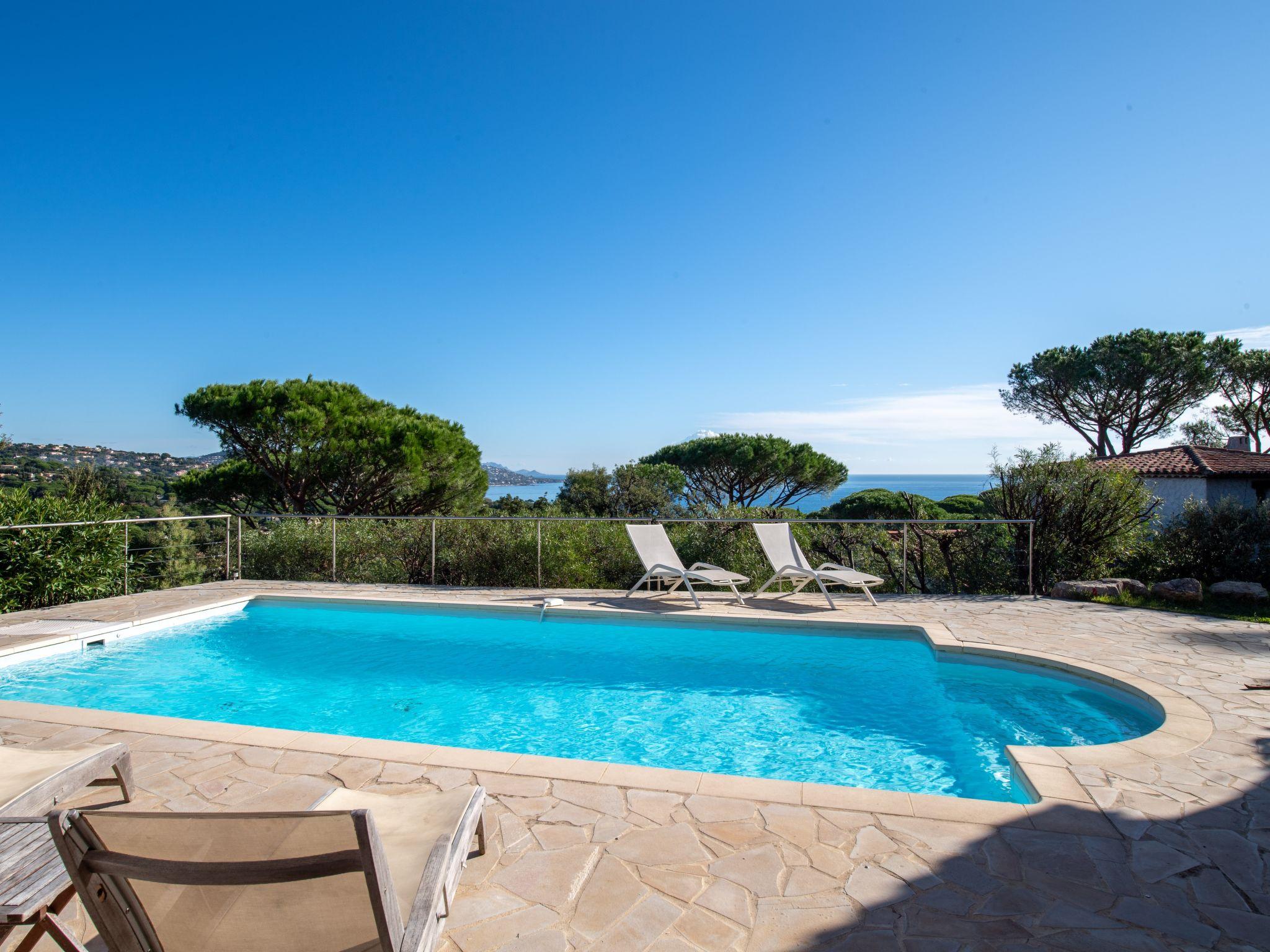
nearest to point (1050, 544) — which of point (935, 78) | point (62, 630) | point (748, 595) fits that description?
point (748, 595)

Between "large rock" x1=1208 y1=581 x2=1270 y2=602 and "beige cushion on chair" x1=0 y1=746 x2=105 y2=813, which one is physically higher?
"beige cushion on chair" x1=0 y1=746 x2=105 y2=813

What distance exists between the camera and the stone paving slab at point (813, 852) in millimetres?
2053

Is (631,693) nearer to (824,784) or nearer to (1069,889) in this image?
(824,784)

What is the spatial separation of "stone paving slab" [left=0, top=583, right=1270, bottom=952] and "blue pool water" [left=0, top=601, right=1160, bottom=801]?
726 millimetres

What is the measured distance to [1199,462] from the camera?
18.0 meters

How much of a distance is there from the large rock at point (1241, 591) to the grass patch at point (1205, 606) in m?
0.05

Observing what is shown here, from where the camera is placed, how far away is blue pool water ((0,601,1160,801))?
4324mm

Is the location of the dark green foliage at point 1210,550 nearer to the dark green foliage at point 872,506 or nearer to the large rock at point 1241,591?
the large rock at point 1241,591

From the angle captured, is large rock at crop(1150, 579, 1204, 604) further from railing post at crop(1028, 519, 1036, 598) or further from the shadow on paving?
the shadow on paving

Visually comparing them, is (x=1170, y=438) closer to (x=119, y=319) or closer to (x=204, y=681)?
(x=204, y=681)

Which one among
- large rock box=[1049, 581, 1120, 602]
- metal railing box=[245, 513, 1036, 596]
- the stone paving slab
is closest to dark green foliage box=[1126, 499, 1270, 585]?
large rock box=[1049, 581, 1120, 602]

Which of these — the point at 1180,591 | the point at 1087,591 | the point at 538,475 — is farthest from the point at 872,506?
the point at 538,475

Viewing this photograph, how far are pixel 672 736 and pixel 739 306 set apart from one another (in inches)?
544

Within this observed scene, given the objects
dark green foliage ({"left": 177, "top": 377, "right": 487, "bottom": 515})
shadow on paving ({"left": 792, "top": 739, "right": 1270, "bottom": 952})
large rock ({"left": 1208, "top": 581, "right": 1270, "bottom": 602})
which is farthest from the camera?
dark green foliage ({"left": 177, "top": 377, "right": 487, "bottom": 515})
